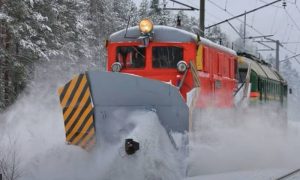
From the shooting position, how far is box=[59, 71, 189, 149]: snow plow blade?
7.98 meters

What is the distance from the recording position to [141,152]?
26.9 ft

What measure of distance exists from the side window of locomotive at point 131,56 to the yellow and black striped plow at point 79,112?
2750 millimetres

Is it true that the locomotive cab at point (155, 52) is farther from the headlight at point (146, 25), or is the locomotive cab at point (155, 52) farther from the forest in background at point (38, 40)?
the forest in background at point (38, 40)

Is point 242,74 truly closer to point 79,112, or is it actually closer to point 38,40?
point 79,112

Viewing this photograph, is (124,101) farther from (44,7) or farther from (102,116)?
(44,7)

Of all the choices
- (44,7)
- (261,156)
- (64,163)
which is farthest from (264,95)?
(44,7)

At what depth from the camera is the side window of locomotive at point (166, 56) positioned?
34.2 ft

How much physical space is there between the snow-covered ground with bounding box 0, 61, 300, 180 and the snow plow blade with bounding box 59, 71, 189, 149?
0.62 ft

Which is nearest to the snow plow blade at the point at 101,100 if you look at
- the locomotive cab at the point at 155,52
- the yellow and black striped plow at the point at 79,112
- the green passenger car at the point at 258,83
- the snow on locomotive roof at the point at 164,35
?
the yellow and black striped plow at the point at 79,112

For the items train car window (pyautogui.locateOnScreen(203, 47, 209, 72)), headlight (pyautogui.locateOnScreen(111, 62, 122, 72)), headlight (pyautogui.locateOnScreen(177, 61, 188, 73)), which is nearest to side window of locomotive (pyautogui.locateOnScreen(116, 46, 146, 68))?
headlight (pyautogui.locateOnScreen(111, 62, 122, 72))

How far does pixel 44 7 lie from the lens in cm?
2627

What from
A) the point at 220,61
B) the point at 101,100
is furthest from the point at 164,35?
the point at 101,100

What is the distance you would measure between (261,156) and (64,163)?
244 inches

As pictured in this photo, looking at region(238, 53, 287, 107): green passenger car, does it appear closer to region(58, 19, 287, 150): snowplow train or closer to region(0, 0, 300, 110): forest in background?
region(0, 0, 300, 110): forest in background
